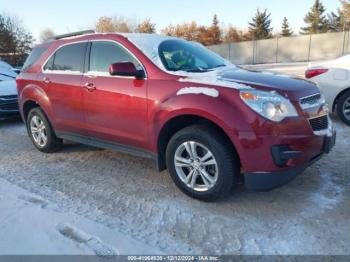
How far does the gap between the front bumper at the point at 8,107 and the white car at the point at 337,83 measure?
21.6ft

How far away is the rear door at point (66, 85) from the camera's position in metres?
4.42

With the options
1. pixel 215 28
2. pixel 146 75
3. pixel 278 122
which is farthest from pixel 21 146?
pixel 215 28

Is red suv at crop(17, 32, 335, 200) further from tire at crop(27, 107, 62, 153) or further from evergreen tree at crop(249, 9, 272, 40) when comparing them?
evergreen tree at crop(249, 9, 272, 40)

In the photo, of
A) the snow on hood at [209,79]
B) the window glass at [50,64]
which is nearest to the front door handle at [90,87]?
the window glass at [50,64]

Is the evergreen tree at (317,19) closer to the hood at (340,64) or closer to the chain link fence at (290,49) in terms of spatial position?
the chain link fence at (290,49)

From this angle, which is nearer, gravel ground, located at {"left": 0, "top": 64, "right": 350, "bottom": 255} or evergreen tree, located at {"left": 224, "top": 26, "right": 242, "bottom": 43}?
gravel ground, located at {"left": 0, "top": 64, "right": 350, "bottom": 255}

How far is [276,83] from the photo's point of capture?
3.21 metres

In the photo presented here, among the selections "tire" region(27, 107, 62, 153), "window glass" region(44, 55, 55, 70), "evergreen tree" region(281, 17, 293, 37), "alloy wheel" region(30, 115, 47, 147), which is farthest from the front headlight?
"evergreen tree" region(281, 17, 293, 37)

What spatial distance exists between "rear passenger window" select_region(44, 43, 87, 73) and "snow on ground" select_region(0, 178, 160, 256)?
76.3 inches

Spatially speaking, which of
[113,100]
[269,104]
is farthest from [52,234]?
[269,104]

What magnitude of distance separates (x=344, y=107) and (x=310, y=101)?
A: 11.1 feet

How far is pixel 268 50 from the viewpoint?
33.5 m

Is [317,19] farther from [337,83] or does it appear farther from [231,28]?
[337,83]

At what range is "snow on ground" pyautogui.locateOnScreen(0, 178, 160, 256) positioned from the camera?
265 centimetres
